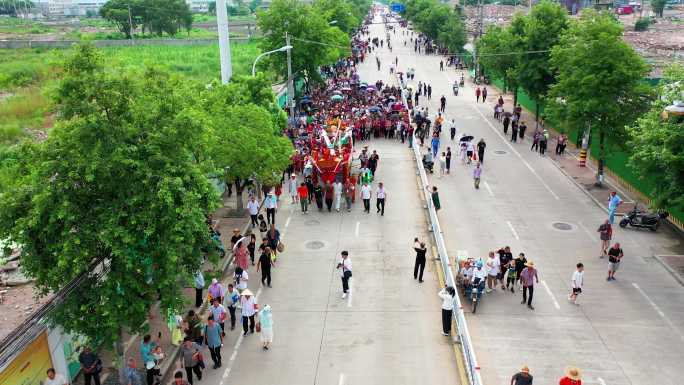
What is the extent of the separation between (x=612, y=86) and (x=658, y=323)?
1276 cm

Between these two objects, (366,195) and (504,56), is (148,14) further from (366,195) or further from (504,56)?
(366,195)

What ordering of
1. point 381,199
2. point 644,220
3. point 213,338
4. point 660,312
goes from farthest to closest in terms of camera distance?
1. point 381,199
2. point 644,220
3. point 660,312
4. point 213,338

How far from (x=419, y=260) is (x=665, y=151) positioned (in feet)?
25.5

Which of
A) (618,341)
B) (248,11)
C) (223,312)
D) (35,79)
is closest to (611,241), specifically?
(618,341)

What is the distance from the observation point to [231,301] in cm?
1545

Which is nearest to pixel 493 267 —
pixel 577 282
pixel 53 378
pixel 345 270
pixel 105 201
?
pixel 577 282

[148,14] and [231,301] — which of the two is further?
[148,14]

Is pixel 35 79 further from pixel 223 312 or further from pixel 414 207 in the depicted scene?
pixel 223 312

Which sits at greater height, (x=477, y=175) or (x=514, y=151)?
(x=477, y=175)

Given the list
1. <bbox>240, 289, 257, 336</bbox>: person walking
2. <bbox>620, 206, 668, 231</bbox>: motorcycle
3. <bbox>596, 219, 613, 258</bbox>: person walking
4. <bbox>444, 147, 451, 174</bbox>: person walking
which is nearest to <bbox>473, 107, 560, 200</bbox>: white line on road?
<bbox>620, 206, 668, 231</bbox>: motorcycle

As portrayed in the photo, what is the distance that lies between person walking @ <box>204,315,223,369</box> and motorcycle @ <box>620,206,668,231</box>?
16.2 metres

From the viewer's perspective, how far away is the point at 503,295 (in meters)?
17.4

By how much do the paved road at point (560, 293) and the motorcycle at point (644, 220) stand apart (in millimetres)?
367

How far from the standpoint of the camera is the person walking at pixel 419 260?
1741cm
